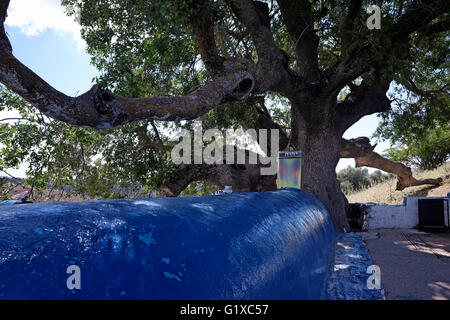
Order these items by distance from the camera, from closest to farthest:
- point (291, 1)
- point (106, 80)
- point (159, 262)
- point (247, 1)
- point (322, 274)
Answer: point (159, 262) < point (322, 274) < point (106, 80) < point (247, 1) < point (291, 1)

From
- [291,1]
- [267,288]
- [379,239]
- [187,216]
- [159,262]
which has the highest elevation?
[291,1]

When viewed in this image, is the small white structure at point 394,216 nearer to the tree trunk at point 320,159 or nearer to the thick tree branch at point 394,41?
the tree trunk at point 320,159

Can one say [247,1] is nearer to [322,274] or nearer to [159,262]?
[322,274]

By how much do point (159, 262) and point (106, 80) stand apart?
5.30 metres

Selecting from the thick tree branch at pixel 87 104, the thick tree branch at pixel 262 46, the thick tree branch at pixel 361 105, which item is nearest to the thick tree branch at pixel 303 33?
the thick tree branch at pixel 262 46

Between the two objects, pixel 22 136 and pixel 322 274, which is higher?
pixel 22 136

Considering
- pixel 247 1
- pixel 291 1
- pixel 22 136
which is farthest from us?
pixel 291 1

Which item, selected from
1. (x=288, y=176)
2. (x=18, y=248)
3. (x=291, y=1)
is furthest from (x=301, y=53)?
(x=18, y=248)

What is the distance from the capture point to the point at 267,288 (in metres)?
1.94

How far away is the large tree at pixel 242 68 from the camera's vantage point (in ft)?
15.1

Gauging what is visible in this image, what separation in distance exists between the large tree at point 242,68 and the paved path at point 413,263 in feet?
6.49

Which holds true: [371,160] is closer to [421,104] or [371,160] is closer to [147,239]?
[421,104]

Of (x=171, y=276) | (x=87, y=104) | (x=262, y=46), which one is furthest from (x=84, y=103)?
(x=262, y=46)

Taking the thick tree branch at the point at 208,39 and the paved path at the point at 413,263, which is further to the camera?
the thick tree branch at the point at 208,39
